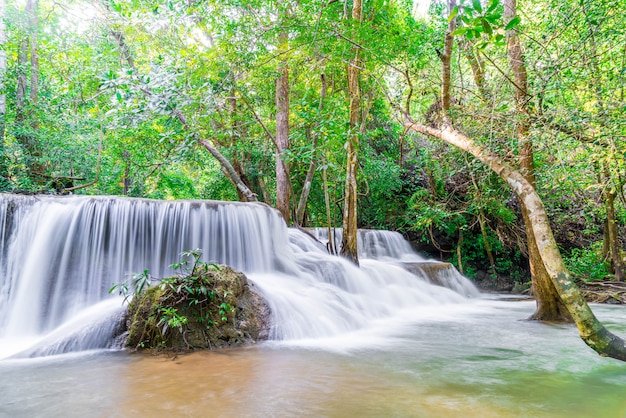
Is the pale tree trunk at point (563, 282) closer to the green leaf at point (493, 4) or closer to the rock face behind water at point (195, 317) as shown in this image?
the green leaf at point (493, 4)

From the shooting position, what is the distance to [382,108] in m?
13.5

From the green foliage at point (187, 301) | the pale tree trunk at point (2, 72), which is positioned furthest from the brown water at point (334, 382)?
the pale tree trunk at point (2, 72)

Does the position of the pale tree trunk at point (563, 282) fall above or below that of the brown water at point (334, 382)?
above

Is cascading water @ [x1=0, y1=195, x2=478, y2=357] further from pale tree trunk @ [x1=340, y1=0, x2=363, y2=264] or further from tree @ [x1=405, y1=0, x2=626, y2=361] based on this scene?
tree @ [x1=405, y1=0, x2=626, y2=361]

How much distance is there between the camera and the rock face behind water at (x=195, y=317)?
14.9 feet

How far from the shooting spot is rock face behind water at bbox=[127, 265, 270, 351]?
4.55m

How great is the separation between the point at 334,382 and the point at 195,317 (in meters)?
2.01

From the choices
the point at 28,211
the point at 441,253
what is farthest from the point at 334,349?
the point at 441,253

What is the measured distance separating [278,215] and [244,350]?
15.4 feet

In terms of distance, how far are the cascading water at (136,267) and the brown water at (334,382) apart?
31.3 inches

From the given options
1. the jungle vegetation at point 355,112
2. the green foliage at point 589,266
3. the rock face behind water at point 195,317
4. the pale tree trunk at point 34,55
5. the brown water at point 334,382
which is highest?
the pale tree trunk at point 34,55

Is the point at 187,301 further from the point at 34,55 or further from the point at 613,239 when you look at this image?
the point at 34,55

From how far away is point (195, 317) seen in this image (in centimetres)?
473

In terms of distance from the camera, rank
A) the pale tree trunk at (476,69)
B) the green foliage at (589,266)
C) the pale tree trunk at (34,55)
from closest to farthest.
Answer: the pale tree trunk at (476,69) < the green foliage at (589,266) < the pale tree trunk at (34,55)
